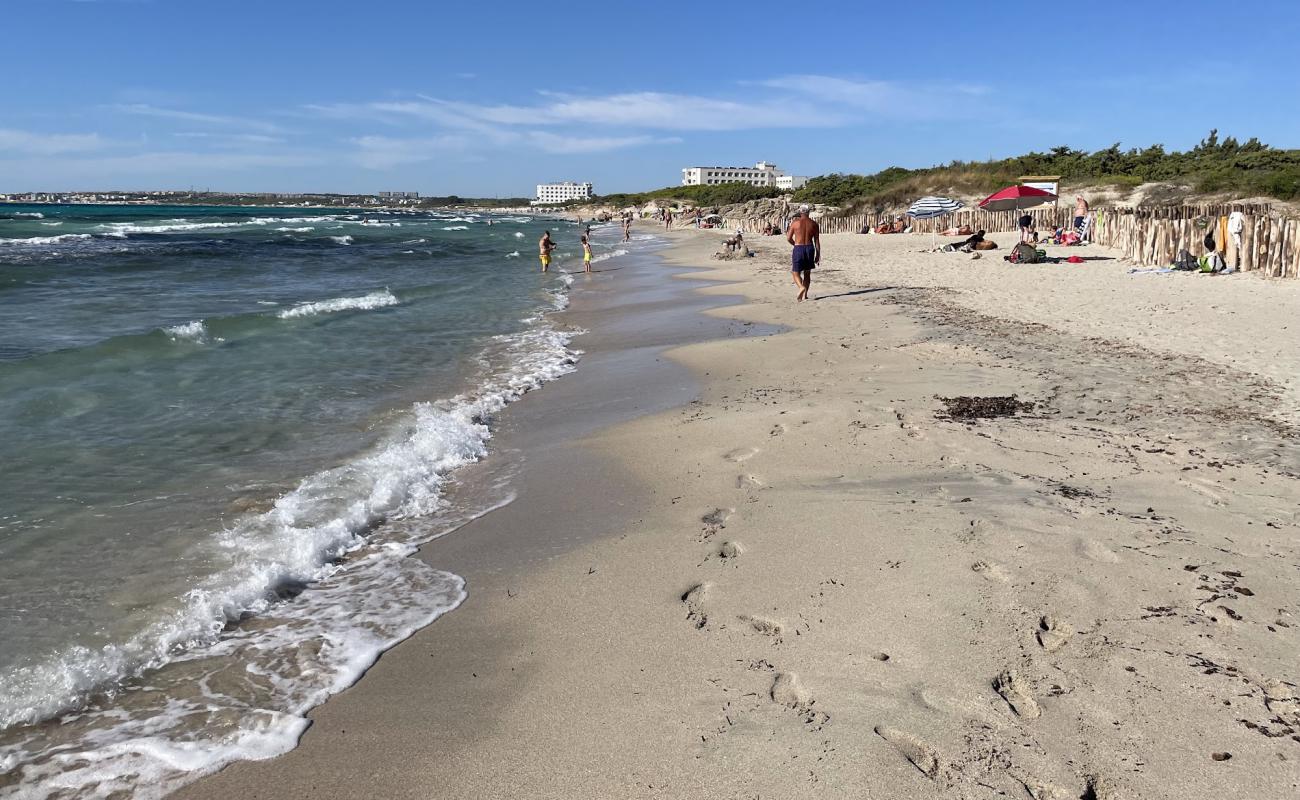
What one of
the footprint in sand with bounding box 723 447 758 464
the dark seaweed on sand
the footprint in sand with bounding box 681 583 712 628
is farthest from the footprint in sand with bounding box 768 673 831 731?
the dark seaweed on sand

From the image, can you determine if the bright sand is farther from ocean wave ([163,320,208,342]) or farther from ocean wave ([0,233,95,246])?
ocean wave ([0,233,95,246])

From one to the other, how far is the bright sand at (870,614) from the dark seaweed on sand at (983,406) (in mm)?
142

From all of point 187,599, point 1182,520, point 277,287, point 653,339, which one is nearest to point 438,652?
point 187,599

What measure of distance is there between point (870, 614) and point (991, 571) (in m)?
0.71

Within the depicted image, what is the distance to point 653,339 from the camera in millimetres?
11430

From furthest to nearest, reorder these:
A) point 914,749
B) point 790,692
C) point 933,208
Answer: point 933,208 → point 790,692 → point 914,749

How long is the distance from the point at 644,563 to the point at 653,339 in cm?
770

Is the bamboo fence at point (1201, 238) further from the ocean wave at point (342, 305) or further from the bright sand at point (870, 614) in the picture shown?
the ocean wave at point (342, 305)

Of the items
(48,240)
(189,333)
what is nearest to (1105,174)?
(189,333)

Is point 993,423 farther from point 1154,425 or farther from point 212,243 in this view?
point 212,243

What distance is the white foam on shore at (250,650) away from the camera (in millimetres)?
2701

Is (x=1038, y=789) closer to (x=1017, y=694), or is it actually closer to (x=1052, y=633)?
(x=1017, y=694)

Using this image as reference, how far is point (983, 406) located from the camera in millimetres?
6195

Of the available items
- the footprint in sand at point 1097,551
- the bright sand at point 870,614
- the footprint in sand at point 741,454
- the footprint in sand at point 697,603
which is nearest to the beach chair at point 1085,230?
the bright sand at point 870,614
